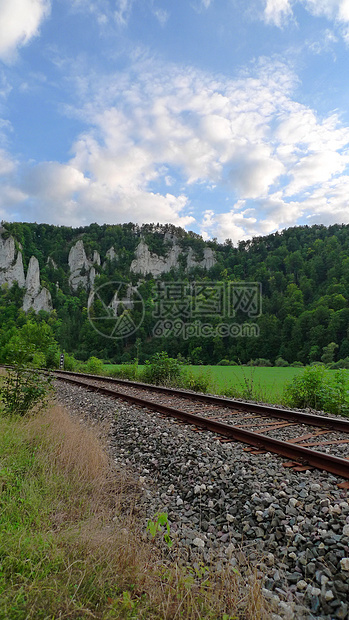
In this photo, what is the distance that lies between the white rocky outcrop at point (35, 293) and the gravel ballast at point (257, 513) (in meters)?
110

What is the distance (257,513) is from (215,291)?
8639cm

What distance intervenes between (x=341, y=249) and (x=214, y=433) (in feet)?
274

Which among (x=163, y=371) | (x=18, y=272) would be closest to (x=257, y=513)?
(x=163, y=371)

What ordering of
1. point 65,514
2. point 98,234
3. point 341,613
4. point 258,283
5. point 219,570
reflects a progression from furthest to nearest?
point 98,234 < point 258,283 < point 65,514 < point 219,570 < point 341,613

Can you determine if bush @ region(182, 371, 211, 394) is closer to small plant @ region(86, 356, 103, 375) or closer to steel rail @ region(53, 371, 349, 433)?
steel rail @ region(53, 371, 349, 433)

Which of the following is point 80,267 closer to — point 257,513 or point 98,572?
point 257,513

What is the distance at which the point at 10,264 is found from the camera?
380 ft

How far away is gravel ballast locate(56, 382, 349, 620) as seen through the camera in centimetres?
219

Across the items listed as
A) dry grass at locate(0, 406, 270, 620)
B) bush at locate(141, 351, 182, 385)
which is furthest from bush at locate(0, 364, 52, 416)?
bush at locate(141, 351, 182, 385)

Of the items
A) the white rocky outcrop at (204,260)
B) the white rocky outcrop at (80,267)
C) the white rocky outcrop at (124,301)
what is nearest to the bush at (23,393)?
the white rocky outcrop at (124,301)

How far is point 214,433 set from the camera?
18.1 feet

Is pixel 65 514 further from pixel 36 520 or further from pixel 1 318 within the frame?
pixel 1 318

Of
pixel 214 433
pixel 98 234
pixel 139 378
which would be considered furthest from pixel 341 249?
pixel 98 234

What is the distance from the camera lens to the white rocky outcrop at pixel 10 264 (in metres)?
115
